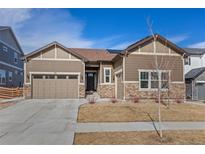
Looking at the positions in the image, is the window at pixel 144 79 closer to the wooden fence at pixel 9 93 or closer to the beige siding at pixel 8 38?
the wooden fence at pixel 9 93

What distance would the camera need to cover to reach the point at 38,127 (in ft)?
37.3

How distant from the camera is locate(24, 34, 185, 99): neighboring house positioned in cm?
2248

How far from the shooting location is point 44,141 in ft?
28.6

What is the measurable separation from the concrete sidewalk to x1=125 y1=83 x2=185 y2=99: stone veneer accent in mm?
9753

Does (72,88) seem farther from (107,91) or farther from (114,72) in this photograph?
(114,72)

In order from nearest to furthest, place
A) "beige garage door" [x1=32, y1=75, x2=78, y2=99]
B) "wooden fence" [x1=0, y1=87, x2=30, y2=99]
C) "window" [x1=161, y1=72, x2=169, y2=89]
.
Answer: "window" [x1=161, y1=72, x2=169, y2=89]
"beige garage door" [x1=32, y1=75, x2=78, y2=99]
"wooden fence" [x1=0, y1=87, x2=30, y2=99]

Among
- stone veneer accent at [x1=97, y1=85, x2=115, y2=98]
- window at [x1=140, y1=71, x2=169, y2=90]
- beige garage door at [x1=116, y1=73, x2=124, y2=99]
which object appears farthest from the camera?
stone veneer accent at [x1=97, y1=85, x2=115, y2=98]

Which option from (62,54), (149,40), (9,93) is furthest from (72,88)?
(149,40)

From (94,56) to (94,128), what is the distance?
1760 cm

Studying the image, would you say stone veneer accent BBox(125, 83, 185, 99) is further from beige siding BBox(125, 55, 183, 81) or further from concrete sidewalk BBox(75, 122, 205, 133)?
concrete sidewalk BBox(75, 122, 205, 133)

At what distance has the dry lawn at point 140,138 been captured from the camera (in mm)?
8691

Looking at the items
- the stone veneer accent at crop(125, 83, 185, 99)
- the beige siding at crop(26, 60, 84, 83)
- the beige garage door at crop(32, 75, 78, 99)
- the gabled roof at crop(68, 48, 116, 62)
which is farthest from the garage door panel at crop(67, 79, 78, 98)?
the stone veneer accent at crop(125, 83, 185, 99)

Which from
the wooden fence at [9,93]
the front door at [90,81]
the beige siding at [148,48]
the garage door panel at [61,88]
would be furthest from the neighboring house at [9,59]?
the beige siding at [148,48]
